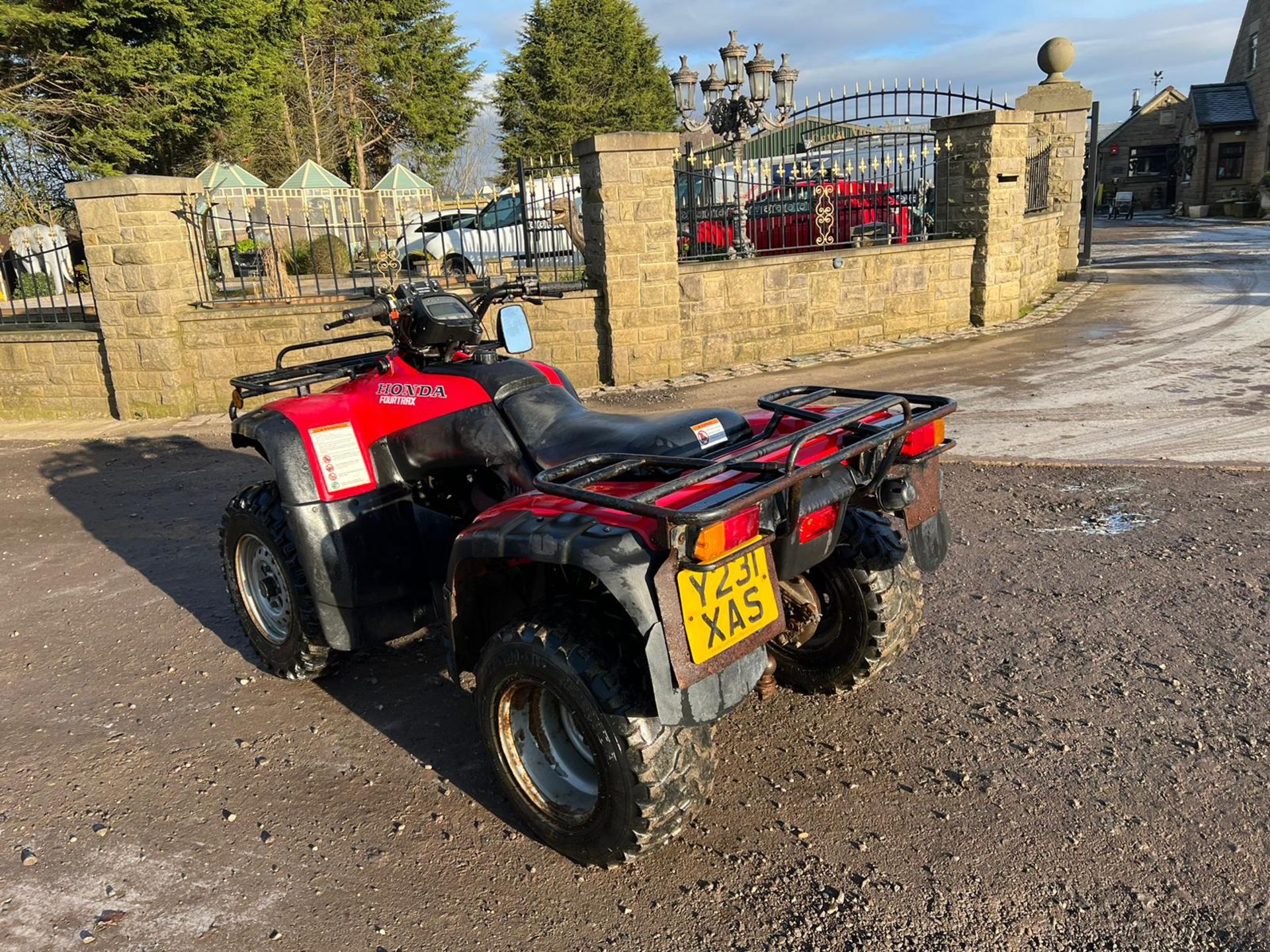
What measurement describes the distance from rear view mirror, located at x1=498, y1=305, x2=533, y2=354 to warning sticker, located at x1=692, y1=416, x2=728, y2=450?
962mm

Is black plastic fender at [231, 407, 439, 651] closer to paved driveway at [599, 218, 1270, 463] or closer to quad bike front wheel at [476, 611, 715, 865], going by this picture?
quad bike front wheel at [476, 611, 715, 865]

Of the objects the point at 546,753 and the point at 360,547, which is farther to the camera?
the point at 360,547

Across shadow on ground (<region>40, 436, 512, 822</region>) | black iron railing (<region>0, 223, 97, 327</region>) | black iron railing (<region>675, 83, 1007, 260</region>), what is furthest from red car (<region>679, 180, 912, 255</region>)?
black iron railing (<region>0, 223, 97, 327</region>)

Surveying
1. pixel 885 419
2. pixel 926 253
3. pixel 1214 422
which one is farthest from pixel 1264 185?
pixel 885 419

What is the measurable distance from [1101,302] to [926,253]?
148 inches

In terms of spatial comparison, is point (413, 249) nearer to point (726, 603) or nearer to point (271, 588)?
point (271, 588)

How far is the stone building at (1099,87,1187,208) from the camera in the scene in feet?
147

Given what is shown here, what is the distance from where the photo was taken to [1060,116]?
1564 cm

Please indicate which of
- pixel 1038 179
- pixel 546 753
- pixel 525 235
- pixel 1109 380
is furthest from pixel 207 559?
pixel 1038 179

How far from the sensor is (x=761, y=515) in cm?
248

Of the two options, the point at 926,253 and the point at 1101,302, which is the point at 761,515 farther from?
the point at 1101,302

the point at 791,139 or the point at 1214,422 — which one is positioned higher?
the point at 791,139

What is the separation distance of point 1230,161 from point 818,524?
146 feet

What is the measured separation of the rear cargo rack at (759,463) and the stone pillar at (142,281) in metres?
8.24
